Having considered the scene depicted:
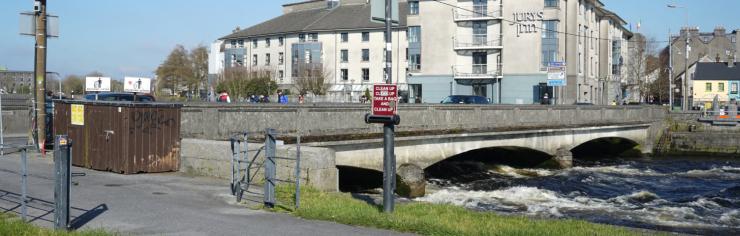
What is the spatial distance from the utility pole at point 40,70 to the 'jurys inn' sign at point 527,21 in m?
51.8

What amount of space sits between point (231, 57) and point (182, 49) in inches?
871

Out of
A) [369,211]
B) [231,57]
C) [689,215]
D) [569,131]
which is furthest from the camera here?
[231,57]

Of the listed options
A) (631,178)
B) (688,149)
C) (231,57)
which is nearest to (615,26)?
(688,149)

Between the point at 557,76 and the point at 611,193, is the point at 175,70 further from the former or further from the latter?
the point at 611,193

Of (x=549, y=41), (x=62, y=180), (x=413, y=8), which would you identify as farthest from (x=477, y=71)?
(x=62, y=180)

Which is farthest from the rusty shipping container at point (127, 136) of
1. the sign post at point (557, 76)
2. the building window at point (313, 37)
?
the building window at point (313, 37)

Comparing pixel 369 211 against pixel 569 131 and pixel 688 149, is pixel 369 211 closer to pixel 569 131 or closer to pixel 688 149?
pixel 569 131

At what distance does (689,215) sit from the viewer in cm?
1972

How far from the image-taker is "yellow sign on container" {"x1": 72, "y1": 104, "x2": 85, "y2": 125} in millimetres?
18062

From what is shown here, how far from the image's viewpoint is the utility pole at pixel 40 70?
21281 millimetres

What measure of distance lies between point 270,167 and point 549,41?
190 feet

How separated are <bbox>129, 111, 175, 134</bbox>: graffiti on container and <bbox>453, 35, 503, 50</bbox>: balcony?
54.9m

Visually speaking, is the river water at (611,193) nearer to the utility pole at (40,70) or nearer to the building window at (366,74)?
the utility pole at (40,70)

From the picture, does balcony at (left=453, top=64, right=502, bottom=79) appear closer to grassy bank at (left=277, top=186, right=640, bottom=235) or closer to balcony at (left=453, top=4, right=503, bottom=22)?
balcony at (left=453, top=4, right=503, bottom=22)
